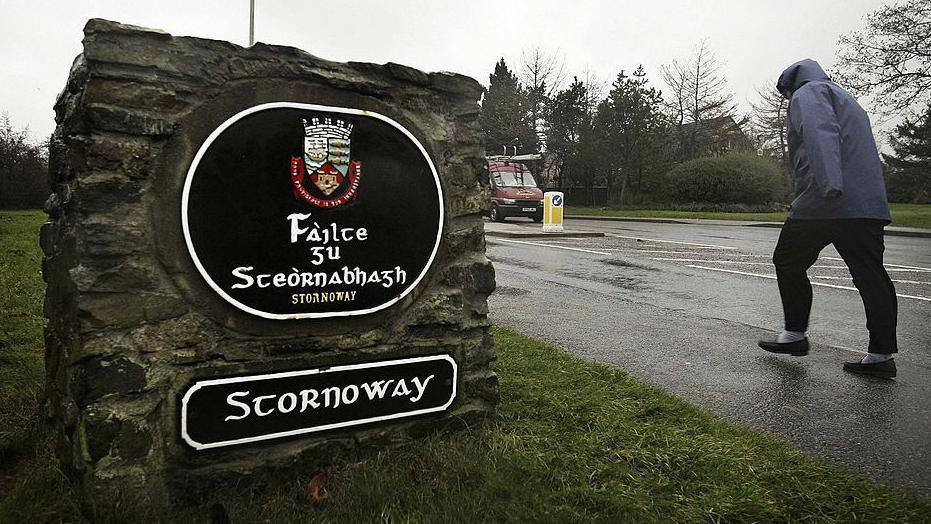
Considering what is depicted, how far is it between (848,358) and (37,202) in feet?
87.3

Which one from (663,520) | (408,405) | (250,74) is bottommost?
(663,520)

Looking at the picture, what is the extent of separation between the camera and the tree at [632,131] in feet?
111

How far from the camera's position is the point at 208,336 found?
2277 millimetres

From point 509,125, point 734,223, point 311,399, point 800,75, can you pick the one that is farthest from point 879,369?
point 509,125

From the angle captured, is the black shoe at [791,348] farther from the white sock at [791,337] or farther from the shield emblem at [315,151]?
the shield emblem at [315,151]

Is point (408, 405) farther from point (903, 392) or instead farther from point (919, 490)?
point (903, 392)

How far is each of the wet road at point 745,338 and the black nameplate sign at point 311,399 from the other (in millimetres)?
1560

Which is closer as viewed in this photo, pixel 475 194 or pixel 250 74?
pixel 250 74

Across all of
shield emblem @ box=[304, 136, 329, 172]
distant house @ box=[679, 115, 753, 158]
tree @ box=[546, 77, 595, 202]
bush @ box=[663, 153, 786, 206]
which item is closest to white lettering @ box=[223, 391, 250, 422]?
shield emblem @ box=[304, 136, 329, 172]

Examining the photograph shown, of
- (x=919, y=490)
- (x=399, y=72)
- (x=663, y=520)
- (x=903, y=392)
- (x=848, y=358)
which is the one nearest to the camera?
(x=663, y=520)

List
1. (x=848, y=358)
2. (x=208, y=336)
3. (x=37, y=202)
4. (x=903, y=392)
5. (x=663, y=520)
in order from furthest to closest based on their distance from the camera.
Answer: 1. (x=37, y=202)
2. (x=848, y=358)
3. (x=903, y=392)
4. (x=208, y=336)
5. (x=663, y=520)

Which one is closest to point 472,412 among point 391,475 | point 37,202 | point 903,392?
point 391,475

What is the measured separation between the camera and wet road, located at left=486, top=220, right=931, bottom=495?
303cm

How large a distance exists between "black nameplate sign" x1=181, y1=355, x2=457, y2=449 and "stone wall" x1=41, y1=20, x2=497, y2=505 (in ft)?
0.15
